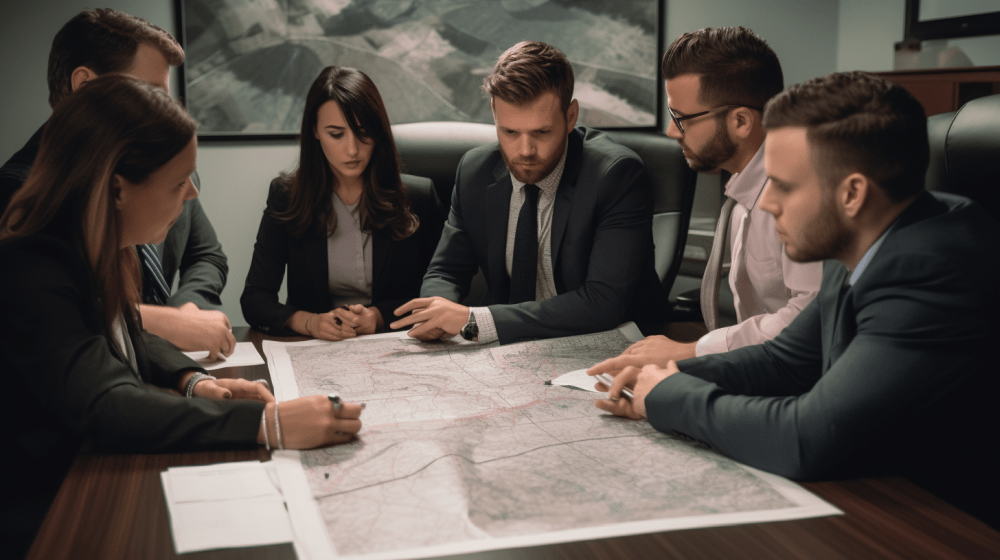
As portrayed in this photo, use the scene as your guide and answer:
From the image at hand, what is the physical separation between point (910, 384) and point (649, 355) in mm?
583

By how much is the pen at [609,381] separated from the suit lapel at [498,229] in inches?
32.3

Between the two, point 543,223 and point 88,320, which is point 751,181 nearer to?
point 543,223

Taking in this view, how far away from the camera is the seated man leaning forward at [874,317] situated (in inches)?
37.6

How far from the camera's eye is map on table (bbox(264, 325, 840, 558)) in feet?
2.89

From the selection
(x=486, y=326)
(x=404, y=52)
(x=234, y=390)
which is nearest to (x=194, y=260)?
(x=486, y=326)

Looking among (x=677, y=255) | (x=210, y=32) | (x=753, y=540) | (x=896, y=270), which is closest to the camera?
(x=753, y=540)

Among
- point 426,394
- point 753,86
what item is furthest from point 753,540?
point 753,86

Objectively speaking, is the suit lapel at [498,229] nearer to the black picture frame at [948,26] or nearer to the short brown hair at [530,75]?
the short brown hair at [530,75]

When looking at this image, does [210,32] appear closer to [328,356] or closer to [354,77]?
[354,77]

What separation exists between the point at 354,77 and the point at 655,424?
153 centimetres

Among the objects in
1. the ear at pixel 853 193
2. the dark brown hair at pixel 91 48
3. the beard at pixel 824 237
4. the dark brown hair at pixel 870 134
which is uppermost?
the dark brown hair at pixel 91 48

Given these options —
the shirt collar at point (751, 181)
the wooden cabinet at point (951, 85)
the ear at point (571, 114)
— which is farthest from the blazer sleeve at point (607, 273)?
the wooden cabinet at point (951, 85)

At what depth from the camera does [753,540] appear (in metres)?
0.85

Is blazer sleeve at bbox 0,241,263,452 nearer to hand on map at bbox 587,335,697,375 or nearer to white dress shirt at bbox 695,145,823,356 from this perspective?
hand on map at bbox 587,335,697,375
